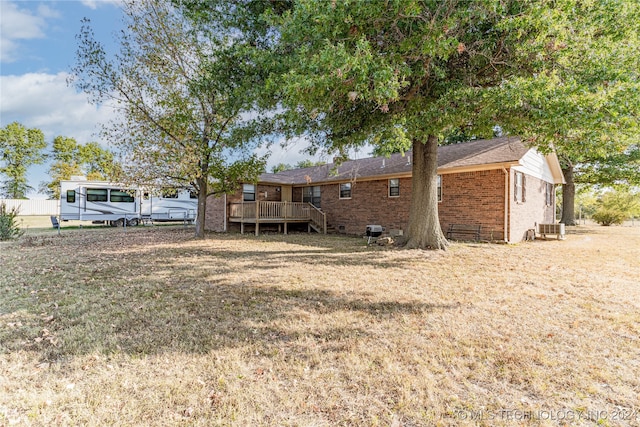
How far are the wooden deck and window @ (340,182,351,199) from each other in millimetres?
1522

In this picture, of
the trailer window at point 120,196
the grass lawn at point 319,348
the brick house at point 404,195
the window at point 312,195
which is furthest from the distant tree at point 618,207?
the trailer window at point 120,196

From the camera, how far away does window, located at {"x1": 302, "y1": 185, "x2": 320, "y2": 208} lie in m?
19.5

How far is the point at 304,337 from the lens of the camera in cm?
379

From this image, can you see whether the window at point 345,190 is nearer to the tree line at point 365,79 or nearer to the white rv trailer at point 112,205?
the tree line at point 365,79

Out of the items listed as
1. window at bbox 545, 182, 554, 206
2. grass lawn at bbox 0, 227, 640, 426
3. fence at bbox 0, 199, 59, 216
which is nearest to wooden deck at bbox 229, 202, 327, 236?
grass lawn at bbox 0, 227, 640, 426

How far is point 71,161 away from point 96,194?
103 ft

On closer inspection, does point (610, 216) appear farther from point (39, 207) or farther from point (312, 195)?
point (39, 207)

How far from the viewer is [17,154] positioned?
1626 inches

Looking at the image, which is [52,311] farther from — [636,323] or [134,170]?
[134,170]

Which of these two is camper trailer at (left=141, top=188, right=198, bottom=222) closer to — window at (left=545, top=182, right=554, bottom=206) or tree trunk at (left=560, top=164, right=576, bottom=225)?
window at (left=545, top=182, right=554, bottom=206)

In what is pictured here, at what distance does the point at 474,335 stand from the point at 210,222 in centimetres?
1824

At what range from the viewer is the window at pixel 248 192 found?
1841cm

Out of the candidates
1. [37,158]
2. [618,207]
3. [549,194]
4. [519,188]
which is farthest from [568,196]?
[37,158]

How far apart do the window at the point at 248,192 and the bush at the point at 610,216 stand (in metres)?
28.6
